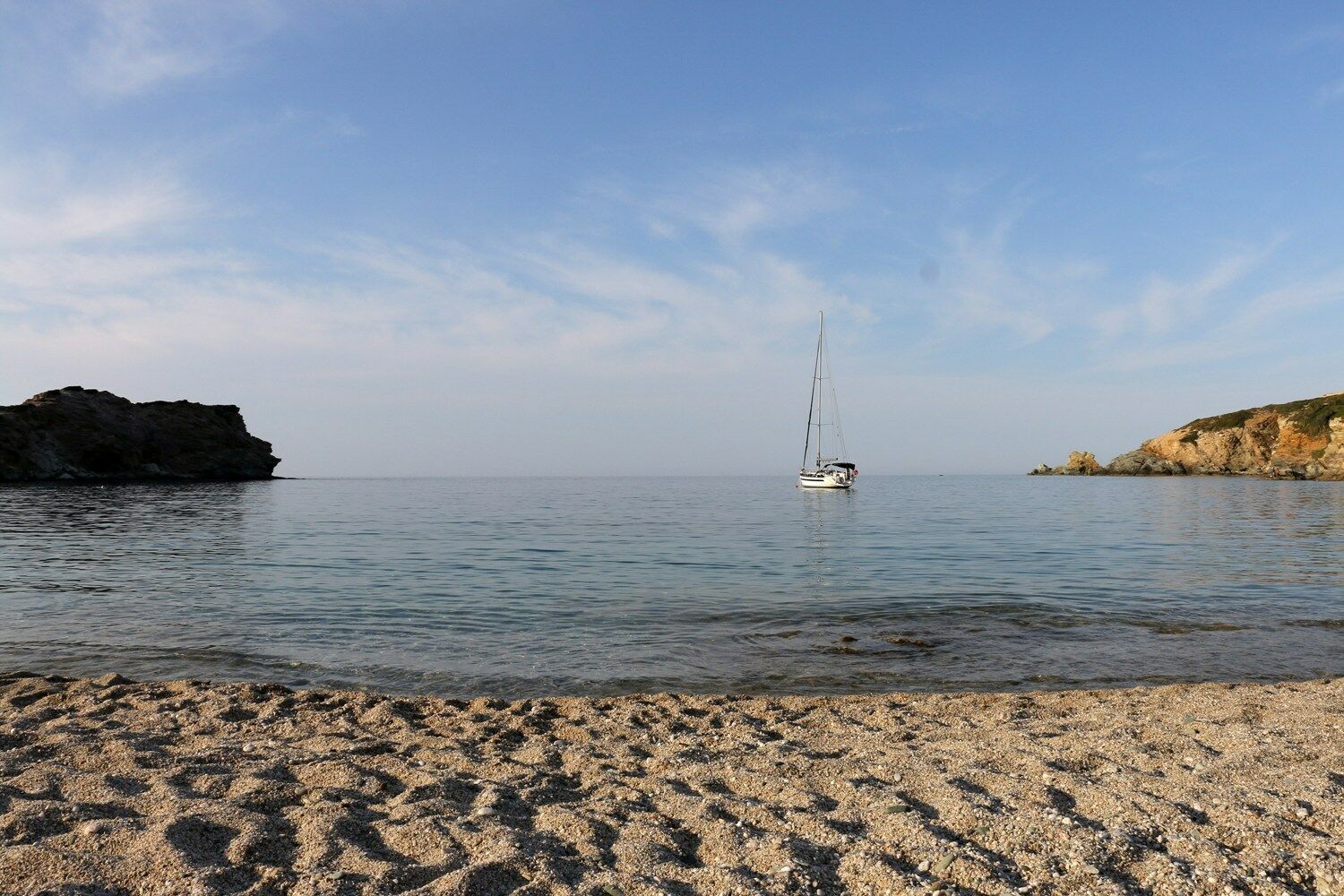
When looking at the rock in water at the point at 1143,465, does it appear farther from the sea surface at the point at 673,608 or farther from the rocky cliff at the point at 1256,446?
the sea surface at the point at 673,608

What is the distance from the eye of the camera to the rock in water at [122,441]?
104 m

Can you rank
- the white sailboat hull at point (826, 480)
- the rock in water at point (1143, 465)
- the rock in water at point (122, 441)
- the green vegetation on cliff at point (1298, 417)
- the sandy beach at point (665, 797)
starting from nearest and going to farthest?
the sandy beach at point (665, 797) < the white sailboat hull at point (826, 480) < the rock in water at point (122, 441) < the green vegetation on cliff at point (1298, 417) < the rock in water at point (1143, 465)

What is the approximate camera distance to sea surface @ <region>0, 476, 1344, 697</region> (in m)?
11.8

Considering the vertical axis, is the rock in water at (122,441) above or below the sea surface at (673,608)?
above

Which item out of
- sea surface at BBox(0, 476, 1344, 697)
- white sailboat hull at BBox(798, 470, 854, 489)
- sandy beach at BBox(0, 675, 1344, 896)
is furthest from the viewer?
white sailboat hull at BBox(798, 470, 854, 489)

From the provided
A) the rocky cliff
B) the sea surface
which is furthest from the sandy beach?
the rocky cliff

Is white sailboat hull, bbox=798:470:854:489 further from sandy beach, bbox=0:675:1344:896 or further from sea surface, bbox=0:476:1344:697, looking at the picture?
sandy beach, bbox=0:675:1344:896

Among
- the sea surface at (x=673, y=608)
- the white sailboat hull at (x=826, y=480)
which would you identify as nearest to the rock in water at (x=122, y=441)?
the sea surface at (x=673, y=608)

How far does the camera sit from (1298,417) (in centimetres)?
13488

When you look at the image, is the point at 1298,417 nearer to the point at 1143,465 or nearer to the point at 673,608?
the point at 1143,465

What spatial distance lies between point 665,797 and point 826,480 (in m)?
82.2

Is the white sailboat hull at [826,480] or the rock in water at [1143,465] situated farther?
the rock in water at [1143,465]

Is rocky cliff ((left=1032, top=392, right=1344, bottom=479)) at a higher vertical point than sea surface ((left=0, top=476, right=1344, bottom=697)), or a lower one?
higher

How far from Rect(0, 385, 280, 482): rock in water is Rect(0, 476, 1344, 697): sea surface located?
89.5 meters
